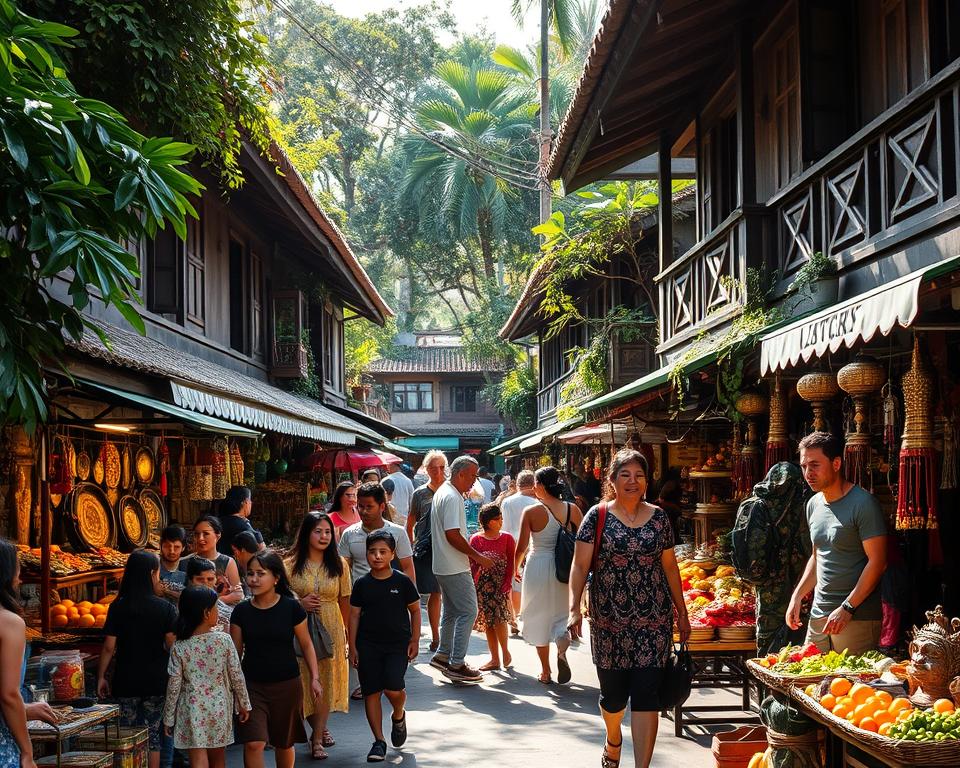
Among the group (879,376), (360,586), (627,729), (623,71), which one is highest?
(623,71)

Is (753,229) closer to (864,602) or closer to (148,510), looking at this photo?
(864,602)

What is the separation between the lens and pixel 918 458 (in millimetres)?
5781

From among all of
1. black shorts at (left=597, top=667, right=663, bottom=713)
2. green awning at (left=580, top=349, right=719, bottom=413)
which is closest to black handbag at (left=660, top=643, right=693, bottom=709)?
black shorts at (left=597, top=667, right=663, bottom=713)

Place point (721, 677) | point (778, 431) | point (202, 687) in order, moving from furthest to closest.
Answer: point (721, 677)
point (778, 431)
point (202, 687)

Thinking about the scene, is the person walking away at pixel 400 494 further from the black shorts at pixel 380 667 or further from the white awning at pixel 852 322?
the white awning at pixel 852 322

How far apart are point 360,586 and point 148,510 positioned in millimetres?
4732

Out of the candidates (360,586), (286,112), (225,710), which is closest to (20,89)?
(225,710)

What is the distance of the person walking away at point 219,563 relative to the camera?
787 centimetres

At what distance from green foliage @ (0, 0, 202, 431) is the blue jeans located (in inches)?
204

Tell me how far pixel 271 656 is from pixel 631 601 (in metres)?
2.22

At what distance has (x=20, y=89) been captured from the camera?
492 cm

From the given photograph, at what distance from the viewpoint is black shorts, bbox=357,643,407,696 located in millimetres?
7648

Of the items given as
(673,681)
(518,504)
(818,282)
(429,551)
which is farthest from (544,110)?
(673,681)

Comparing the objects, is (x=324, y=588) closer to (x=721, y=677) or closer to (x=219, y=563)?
(x=219, y=563)
